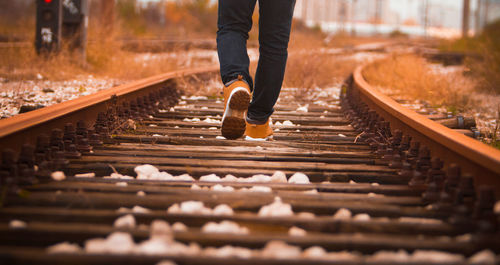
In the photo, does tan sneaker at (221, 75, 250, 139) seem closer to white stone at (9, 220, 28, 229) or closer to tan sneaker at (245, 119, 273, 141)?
tan sneaker at (245, 119, 273, 141)

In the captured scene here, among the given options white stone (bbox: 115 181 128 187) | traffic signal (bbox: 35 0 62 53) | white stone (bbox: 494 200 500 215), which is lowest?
white stone (bbox: 115 181 128 187)

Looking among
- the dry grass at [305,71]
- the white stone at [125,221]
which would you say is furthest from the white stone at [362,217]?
the dry grass at [305,71]

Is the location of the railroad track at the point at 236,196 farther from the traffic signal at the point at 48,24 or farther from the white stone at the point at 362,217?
the traffic signal at the point at 48,24

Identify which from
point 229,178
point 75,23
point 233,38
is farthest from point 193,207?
point 75,23

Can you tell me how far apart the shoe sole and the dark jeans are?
0.19 metres

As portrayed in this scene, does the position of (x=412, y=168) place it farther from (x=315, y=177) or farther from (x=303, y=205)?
(x=303, y=205)

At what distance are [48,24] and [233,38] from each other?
19.8 feet

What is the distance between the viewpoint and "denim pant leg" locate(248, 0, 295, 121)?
2893 mm

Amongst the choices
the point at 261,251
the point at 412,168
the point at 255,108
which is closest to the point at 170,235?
the point at 261,251

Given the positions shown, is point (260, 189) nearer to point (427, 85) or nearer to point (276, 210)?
point (276, 210)

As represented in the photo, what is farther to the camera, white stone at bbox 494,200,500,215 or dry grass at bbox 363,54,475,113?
dry grass at bbox 363,54,475,113

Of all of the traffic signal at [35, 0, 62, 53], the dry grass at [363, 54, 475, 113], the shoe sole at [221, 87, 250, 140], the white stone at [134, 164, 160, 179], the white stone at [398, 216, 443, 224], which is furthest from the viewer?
the traffic signal at [35, 0, 62, 53]

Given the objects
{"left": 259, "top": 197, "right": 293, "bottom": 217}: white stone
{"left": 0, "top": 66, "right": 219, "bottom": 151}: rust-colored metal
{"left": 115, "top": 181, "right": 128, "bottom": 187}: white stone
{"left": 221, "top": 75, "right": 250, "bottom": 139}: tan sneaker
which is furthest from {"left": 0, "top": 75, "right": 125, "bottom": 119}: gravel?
{"left": 259, "top": 197, "right": 293, "bottom": 217}: white stone

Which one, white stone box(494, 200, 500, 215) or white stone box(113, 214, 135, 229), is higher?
white stone box(494, 200, 500, 215)
